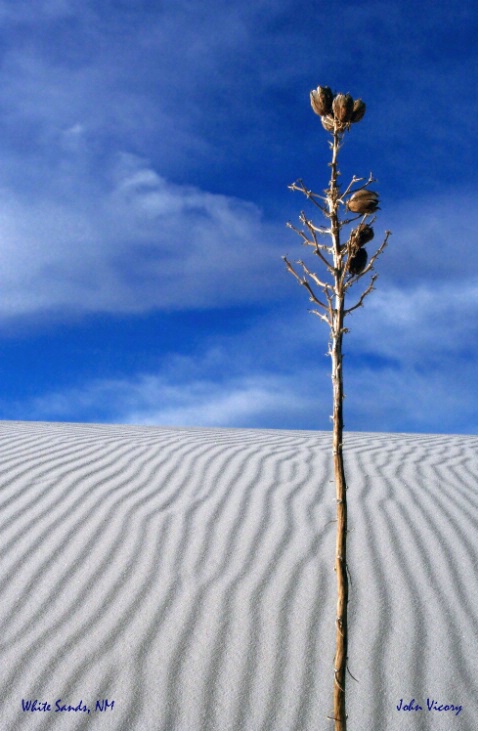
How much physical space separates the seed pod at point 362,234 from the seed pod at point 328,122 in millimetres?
361

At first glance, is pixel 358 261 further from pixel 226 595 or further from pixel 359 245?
pixel 226 595

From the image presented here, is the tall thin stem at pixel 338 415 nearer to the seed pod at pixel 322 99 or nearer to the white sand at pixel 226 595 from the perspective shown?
the seed pod at pixel 322 99

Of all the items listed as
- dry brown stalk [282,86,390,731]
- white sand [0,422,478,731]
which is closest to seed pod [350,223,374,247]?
dry brown stalk [282,86,390,731]

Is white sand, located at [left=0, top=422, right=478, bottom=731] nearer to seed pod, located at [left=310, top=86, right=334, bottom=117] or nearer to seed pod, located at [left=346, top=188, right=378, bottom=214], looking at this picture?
seed pod, located at [left=346, top=188, right=378, bottom=214]

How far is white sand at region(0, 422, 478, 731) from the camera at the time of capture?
343 centimetres

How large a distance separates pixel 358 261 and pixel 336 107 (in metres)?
0.47

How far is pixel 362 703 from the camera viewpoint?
135 inches

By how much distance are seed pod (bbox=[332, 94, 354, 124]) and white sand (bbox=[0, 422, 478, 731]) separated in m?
2.67

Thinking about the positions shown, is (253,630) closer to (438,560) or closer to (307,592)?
(307,592)

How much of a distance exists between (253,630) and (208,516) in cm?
139

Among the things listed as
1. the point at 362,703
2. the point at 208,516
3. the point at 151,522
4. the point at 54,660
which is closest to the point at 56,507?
the point at 151,522

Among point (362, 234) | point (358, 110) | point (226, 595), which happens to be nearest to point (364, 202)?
point (362, 234)

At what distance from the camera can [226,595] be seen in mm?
4168

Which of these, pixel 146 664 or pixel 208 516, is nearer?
pixel 146 664
